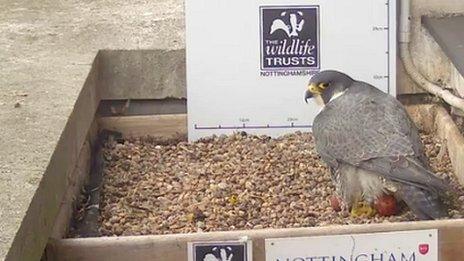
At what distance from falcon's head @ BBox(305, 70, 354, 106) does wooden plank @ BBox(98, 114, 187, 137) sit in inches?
23.3

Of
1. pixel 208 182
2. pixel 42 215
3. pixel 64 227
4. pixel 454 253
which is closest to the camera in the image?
pixel 42 215

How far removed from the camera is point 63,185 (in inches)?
117

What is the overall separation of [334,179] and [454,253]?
52cm

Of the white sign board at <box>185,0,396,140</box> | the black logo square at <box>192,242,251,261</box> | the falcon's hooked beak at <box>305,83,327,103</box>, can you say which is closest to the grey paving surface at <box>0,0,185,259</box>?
the white sign board at <box>185,0,396,140</box>

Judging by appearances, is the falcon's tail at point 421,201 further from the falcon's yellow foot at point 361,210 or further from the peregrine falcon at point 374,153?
the falcon's yellow foot at point 361,210

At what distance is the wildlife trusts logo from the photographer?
3.83 m

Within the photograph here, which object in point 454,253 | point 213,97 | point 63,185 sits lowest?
point 454,253

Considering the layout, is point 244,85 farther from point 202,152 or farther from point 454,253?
point 454,253

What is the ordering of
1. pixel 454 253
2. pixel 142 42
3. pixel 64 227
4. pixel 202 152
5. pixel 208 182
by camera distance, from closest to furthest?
pixel 454 253 < pixel 64 227 < pixel 208 182 < pixel 202 152 < pixel 142 42

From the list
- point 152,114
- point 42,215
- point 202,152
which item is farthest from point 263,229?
point 152,114

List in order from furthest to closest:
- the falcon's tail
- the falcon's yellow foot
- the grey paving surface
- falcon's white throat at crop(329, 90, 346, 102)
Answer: falcon's white throat at crop(329, 90, 346, 102) < the falcon's yellow foot < the falcon's tail < the grey paving surface

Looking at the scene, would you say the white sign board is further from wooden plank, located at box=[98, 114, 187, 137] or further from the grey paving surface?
the grey paving surface

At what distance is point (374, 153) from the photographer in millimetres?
3070

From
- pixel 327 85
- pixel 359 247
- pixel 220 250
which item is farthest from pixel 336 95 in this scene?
pixel 220 250
